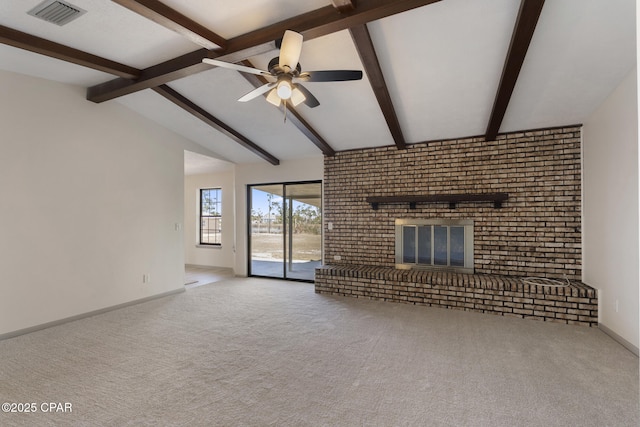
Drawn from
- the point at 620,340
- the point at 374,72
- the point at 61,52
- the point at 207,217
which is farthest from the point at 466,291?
the point at 207,217

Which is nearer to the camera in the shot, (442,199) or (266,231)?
(442,199)

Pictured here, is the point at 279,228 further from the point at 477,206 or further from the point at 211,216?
the point at 477,206

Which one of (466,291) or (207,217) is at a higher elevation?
(207,217)

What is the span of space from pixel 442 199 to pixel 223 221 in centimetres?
533

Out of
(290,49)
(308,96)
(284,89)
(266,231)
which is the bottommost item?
(266,231)

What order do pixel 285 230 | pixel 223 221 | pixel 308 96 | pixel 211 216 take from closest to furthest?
pixel 308 96 < pixel 285 230 < pixel 223 221 < pixel 211 216

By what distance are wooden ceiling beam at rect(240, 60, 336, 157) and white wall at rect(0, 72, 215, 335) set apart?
239 centimetres

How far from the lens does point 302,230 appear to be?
6.23m

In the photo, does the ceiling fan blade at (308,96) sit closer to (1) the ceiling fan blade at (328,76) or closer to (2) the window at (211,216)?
(1) the ceiling fan blade at (328,76)

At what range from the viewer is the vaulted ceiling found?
2463 mm

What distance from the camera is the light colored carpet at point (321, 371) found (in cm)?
203

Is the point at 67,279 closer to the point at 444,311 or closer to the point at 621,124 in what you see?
the point at 444,311

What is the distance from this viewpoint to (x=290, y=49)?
226cm

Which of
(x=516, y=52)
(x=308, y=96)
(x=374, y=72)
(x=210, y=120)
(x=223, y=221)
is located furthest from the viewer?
(x=223, y=221)
